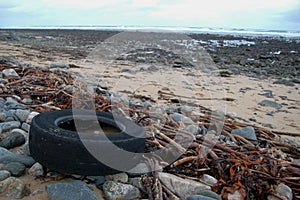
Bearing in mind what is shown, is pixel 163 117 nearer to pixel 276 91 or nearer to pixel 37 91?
pixel 37 91

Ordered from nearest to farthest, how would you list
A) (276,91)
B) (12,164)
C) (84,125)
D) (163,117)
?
(12,164) → (84,125) → (163,117) → (276,91)

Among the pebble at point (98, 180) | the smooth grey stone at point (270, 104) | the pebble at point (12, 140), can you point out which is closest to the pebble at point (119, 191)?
the pebble at point (98, 180)

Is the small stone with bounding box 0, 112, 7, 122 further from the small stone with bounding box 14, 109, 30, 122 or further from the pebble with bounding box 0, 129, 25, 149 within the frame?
the pebble with bounding box 0, 129, 25, 149

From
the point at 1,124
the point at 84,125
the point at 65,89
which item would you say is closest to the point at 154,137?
the point at 84,125

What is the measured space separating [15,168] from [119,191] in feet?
2.80

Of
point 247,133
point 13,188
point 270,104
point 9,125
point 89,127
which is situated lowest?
point 270,104

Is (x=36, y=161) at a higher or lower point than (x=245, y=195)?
higher

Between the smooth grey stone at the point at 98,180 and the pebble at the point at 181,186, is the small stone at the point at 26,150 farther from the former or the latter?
the pebble at the point at 181,186

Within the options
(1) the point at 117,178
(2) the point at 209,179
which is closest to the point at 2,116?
(1) the point at 117,178

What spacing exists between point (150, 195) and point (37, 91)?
2916 mm

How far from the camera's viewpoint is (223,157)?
2.80 metres

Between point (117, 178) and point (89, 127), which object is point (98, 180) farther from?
point (89, 127)

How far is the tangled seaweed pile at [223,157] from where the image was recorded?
2344mm

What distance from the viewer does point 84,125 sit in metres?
2.64
